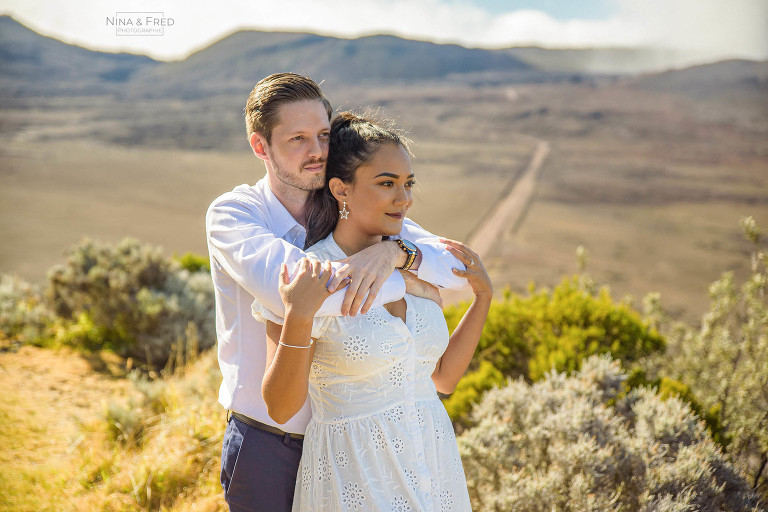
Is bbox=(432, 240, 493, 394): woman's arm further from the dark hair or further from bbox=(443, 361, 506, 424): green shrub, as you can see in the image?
bbox=(443, 361, 506, 424): green shrub

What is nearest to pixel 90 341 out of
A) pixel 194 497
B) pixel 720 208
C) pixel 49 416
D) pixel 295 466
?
pixel 49 416

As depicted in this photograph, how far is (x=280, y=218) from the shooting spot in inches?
91.6

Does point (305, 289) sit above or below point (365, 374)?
above

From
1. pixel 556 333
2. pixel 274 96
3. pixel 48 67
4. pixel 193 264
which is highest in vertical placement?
pixel 48 67

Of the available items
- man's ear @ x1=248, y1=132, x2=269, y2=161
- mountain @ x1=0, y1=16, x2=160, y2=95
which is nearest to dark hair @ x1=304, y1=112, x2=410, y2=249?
man's ear @ x1=248, y1=132, x2=269, y2=161

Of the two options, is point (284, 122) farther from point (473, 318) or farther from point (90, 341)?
point (90, 341)

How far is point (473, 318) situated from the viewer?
7.84 ft

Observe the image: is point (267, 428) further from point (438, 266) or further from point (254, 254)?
point (438, 266)

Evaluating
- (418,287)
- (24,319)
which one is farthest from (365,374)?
(24,319)

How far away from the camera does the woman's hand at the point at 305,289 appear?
5.81 feet

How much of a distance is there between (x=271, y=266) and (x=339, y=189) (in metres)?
0.48

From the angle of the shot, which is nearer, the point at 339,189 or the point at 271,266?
the point at 271,266

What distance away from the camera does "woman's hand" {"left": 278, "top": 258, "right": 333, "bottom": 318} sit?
1770 millimetres

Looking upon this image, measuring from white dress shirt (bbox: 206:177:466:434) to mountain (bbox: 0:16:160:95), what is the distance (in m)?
57.7
